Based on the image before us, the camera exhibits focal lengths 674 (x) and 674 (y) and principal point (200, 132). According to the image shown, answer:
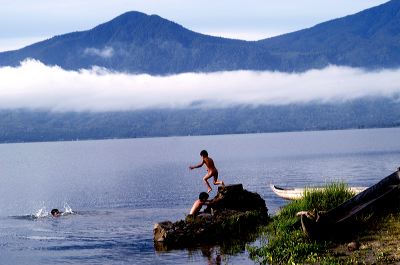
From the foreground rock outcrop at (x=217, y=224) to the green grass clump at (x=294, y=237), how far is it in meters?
2.00

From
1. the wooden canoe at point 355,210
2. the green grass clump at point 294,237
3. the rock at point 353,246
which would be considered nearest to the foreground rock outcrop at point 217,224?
the green grass clump at point 294,237

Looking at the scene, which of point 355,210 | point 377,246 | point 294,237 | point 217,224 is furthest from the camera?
point 217,224

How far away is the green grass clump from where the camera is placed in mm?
24359

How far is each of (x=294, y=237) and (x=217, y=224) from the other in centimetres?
745

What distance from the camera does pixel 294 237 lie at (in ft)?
86.3

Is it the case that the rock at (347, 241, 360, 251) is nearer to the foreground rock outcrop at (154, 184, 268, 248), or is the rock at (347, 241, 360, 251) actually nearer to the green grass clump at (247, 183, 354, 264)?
the green grass clump at (247, 183, 354, 264)

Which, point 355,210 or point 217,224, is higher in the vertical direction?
point 355,210

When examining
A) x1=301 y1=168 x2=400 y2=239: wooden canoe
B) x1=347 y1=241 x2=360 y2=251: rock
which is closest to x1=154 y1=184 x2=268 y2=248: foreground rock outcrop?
x1=301 y1=168 x2=400 y2=239: wooden canoe

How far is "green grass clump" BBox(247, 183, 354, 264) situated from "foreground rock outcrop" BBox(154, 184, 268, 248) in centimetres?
200

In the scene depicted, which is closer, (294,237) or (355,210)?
(294,237)

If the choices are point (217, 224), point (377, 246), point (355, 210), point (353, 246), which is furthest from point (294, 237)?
point (217, 224)

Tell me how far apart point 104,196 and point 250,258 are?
183ft

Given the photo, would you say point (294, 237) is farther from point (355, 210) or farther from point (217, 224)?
point (217, 224)

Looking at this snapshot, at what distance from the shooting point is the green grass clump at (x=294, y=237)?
24.4 meters
